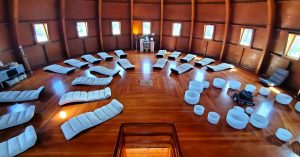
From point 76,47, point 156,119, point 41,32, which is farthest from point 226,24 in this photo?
point 41,32

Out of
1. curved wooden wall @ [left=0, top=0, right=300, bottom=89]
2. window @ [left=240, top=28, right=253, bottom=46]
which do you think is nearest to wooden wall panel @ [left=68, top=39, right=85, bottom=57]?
curved wooden wall @ [left=0, top=0, right=300, bottom=89]

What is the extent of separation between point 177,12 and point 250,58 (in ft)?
18.3

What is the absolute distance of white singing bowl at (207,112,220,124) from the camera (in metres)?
4.74

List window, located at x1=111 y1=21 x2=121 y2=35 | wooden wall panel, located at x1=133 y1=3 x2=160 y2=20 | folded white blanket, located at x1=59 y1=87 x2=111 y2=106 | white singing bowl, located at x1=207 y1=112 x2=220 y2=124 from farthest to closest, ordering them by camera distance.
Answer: window, located at x1=111 y1=21 x2=121 y2=35 → wooden wall panel, located at x1=133 y1=3 x2=160 y2=20 → folded white blanket, located at x1=59 y1=87 x2=111 y2=106 → white singing bowl, located at x1=207 y1=112 x2=220 y2=124

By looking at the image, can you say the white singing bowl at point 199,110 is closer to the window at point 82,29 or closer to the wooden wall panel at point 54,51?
the wooden wall panel at point 54,51

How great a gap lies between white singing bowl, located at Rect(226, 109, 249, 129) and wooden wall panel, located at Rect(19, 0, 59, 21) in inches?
389

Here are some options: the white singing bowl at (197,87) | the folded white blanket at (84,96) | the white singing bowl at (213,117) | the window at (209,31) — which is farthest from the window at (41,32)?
the window at (209,31)

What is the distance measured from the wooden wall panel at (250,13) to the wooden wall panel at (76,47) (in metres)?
9.71

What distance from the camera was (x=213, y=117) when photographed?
190 inches

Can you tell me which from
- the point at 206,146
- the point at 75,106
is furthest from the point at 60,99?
the point at 206,146

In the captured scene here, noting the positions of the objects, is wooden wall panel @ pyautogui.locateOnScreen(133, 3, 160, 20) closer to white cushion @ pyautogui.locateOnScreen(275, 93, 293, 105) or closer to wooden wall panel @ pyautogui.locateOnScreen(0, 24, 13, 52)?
wooden wall panel @ pyautogui.locateOnScreen(0, 24, 13, 52)

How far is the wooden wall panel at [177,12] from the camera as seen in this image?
1124 centimetres

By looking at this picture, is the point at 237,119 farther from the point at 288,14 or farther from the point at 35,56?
the point at 35,56

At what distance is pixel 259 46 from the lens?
852 centimetres
